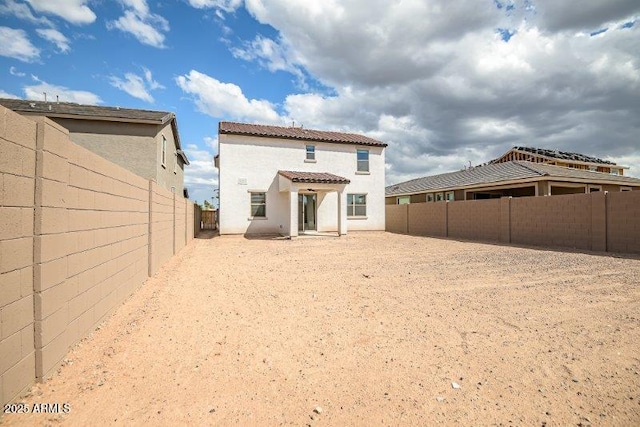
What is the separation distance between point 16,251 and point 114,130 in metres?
15.1

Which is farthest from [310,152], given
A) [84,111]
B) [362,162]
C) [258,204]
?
[84,111]

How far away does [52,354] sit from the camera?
2896 mm

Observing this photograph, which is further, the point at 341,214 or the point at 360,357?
the point at 341,214

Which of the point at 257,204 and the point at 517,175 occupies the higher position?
the point at 517,175

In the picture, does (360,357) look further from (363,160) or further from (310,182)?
(363,160)

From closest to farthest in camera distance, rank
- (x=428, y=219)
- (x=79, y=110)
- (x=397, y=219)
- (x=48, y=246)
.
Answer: (x=48, y=246), (x=79, y=110), (x=428, y=219), (x=397, y=219)

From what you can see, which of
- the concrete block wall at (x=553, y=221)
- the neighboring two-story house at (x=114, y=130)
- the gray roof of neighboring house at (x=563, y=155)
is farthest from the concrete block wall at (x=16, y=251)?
the gray roof of neighboring house at (x=563, y=155)

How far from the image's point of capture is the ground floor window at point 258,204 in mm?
19250

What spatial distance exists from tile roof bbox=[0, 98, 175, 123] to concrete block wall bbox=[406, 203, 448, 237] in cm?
1586

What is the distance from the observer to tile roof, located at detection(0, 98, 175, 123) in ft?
46.7

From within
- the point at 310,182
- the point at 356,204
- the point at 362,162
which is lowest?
the point at 356,204

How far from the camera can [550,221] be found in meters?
12.9

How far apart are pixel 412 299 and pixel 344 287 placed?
1.42 meters

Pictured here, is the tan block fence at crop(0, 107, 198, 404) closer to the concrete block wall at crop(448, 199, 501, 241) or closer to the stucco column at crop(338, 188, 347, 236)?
the stucco column at crop(338, 188, 347, 236)
